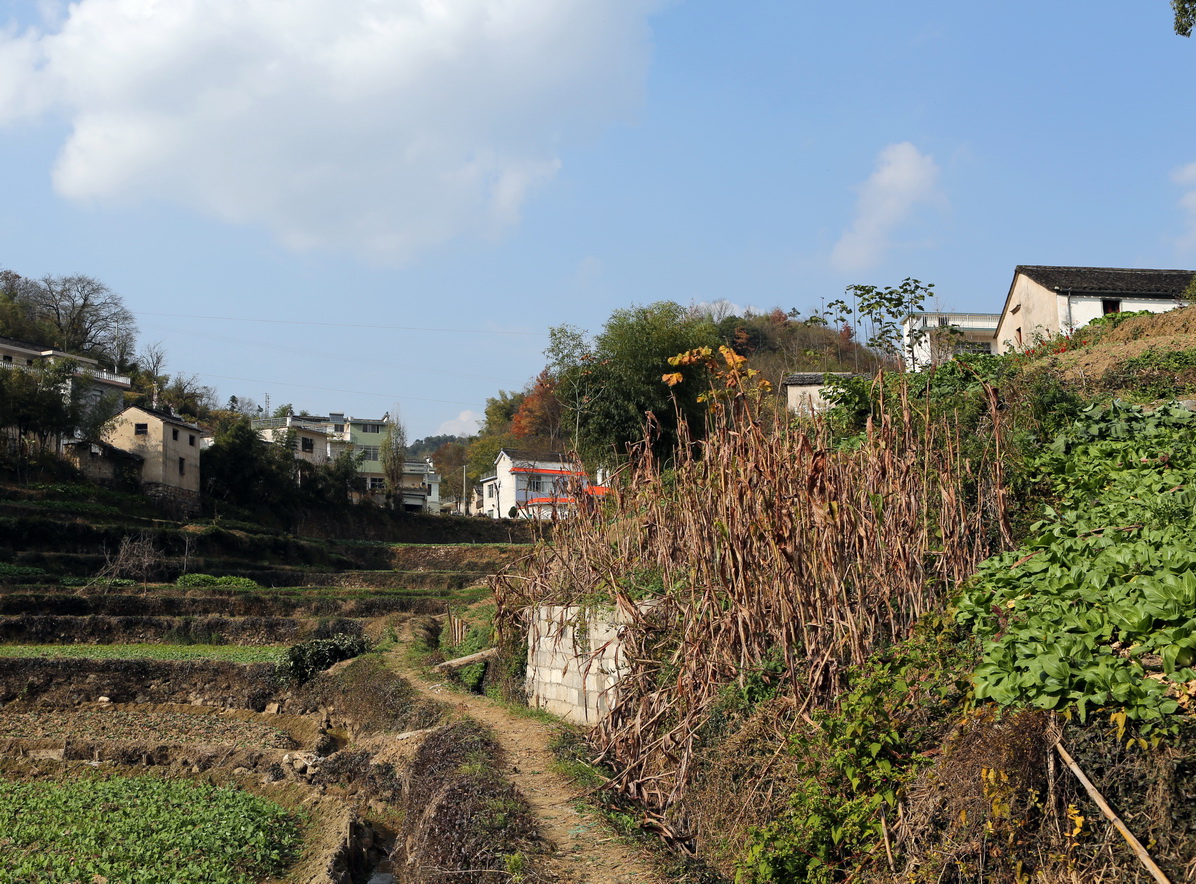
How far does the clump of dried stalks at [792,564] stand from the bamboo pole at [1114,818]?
1.85 m

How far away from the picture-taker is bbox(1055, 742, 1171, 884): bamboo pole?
3.59 m

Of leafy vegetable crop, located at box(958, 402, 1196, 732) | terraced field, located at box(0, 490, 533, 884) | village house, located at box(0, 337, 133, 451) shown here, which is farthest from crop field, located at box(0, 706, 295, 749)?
village house, located at box(0, 337, 133, 451)

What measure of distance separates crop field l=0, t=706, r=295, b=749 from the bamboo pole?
32.5 feet

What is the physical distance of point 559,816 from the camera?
6777 millimetres

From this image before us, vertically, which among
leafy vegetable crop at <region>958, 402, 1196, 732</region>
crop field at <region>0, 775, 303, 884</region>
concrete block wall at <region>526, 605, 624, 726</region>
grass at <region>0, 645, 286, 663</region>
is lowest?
grass at <region>0, 645, 286, 663</region>

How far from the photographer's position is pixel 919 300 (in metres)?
15.1

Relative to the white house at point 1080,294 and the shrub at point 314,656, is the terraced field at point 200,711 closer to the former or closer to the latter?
the shrub at point 314,656

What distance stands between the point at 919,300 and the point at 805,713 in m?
10.8

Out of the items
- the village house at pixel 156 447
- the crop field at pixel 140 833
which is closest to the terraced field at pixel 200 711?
the crop field at pixel 140 833

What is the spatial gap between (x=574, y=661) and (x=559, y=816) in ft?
9.61

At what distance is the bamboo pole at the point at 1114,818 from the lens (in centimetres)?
359

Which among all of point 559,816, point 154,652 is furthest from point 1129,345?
point 154,652

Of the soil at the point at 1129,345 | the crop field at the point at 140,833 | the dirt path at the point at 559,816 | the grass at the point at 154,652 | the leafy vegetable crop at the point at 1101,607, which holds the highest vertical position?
the soil at the point at 1129,345

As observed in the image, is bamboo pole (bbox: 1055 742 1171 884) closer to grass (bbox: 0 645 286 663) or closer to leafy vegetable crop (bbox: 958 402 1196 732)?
leafy vegetable crop (bbox: 958 402 1196 732)
